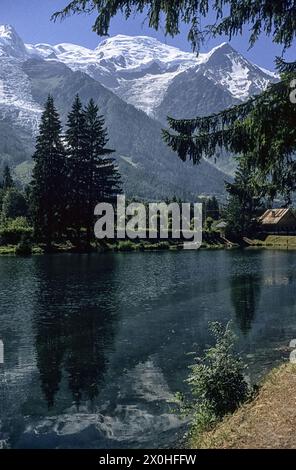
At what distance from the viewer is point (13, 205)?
101 m


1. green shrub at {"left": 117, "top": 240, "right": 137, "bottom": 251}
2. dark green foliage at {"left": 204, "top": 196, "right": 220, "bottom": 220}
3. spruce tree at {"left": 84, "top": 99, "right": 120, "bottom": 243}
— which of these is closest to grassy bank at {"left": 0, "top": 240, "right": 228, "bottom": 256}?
green shrub at {"left": 117, "top": 240, "right": 137, "bottom": 251}

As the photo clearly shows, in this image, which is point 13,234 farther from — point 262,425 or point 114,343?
point 262,425

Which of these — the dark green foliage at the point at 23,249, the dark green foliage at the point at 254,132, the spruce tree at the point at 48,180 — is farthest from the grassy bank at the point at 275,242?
the dark green foliage at the point at 254,132

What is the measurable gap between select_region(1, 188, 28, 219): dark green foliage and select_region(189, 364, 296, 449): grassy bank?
293ft

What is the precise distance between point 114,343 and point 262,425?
1239 cm

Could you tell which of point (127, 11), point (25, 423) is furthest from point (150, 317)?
point (127, 11)

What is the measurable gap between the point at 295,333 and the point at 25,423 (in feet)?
45.4

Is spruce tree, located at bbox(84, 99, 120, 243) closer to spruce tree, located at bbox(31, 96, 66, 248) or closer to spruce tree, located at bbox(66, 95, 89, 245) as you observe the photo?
spruce tree, located at bbox(66, 95, 89, 245)

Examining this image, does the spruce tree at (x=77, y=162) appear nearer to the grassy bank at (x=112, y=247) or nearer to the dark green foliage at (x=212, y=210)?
the grassy bank at (x=112, y=247)

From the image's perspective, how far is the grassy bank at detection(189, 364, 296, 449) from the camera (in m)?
8.57

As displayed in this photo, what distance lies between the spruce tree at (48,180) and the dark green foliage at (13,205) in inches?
1014

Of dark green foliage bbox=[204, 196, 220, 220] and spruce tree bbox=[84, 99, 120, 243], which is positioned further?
dark green foliage bbox=[204, 196, 220, 220]

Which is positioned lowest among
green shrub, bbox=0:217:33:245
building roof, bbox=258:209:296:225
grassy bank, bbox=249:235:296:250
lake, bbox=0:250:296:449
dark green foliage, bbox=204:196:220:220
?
lake, bbox=0:250:296:449

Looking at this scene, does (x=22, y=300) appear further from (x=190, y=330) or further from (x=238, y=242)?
(x=238, y=242)
